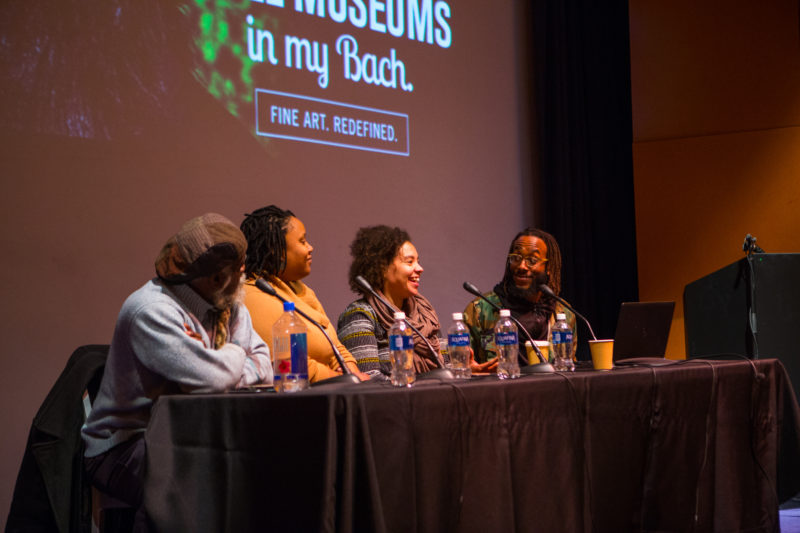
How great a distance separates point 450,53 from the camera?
4.90 meters

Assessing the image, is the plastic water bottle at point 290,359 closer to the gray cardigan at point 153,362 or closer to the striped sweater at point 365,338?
the gray cardigan at point 153,362

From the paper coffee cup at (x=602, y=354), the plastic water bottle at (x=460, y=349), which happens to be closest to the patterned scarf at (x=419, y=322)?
the plastic water bottle at (x=460, y=349)

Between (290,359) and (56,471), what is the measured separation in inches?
26.0

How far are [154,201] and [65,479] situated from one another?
65.8 inches

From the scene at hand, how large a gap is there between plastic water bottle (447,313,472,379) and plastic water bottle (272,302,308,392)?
454 millimetres

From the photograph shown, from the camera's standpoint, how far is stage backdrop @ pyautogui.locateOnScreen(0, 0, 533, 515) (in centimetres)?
318

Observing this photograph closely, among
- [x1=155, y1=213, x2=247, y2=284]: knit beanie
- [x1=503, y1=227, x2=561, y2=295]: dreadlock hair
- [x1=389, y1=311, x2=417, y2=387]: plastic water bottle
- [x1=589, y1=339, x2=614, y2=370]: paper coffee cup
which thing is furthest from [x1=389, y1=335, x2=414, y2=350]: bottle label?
[x1=503, y1=227, x2=561, y2=295]: dreadlock hair

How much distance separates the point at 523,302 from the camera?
346cm

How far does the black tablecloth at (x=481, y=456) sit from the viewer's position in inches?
68.3

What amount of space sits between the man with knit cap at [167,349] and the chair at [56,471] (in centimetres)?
10

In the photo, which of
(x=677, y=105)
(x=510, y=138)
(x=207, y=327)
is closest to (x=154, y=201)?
(x=207, y=327)

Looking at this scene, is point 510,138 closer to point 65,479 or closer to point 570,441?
point 570,441

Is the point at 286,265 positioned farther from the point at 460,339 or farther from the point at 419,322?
the point at 460,339

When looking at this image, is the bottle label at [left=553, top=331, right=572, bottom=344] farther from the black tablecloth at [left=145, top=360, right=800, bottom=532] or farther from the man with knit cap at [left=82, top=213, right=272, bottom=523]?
the man with knit cap at [left=82, top=213, right=272, bottom=523]
